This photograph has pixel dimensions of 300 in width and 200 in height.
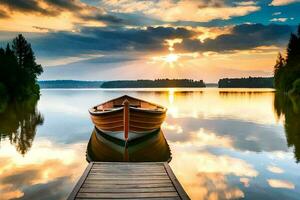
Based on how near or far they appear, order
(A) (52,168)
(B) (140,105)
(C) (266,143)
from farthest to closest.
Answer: (B) (140,105), (C) (266,143), (A) (52,168)

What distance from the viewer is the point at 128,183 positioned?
9961 millimetres

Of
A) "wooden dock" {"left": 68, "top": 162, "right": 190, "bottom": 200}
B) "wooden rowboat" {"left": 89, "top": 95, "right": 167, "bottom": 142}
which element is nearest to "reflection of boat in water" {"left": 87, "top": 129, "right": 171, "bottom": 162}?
"wooden rowboat" {"left": 89, "top": 95, "right": 167, "bottom": 142}

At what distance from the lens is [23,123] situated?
31.5 metres

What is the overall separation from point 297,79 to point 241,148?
50823mm

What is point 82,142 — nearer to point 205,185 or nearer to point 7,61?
point 205,185

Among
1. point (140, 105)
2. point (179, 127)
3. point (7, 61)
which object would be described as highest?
point (7, 61)

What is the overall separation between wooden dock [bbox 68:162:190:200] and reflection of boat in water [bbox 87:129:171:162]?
5.09 meters

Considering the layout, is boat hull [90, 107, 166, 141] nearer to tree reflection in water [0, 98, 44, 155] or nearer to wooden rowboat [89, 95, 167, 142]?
wooden rowboat [89, 95, 167, 142]

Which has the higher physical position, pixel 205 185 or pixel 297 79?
Result: pixel 297 79

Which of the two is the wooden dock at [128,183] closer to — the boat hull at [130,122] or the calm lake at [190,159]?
the calm lake at [190,159]

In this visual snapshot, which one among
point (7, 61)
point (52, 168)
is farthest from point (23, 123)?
point (7, 61)

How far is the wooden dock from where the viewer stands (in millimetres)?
8852

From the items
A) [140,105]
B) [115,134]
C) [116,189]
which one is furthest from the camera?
[140,105]

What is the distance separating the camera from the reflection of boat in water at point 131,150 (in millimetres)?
17250
